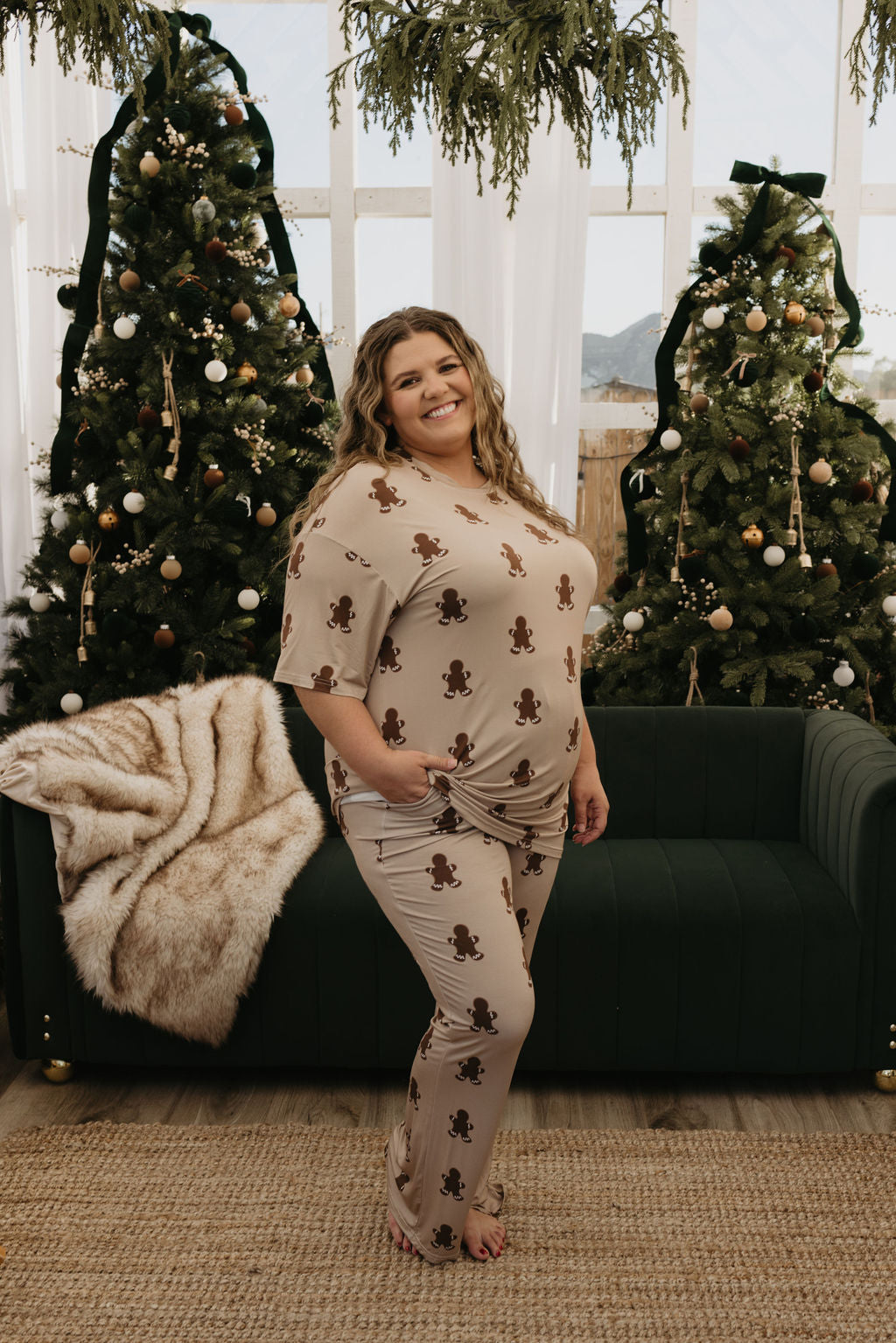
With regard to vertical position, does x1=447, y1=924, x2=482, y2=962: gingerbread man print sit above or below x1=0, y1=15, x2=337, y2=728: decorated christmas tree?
below

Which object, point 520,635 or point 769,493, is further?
point 769,493

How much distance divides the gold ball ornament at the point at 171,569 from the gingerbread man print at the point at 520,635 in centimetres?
181

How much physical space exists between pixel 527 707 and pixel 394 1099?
1227 millimetres

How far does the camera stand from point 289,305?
3.40 meters

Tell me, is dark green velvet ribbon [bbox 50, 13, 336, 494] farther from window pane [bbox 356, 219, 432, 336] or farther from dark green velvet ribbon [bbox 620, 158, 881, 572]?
dark green velvet ribbon [bbox 620, 158, 881, 572]

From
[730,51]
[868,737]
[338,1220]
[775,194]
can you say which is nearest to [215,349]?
[775,194]

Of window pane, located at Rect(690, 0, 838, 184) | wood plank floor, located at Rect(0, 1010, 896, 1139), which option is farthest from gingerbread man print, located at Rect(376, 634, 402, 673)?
window pane, located at Rect(690, 0, 838, 184)

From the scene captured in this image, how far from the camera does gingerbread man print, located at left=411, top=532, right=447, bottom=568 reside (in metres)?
1.60

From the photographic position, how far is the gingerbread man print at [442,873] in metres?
1.63

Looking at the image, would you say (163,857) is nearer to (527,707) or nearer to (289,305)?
(527,707)

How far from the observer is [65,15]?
4.61ft

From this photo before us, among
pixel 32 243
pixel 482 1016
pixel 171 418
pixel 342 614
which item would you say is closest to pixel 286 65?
pixel 32 243

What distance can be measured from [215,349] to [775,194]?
1776 millimetres

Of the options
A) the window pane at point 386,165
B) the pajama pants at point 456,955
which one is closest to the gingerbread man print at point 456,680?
the pajama pants at point 456,955
